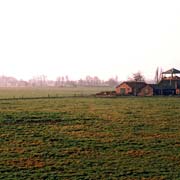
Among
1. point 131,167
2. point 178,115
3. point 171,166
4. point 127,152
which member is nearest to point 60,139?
point 127,152

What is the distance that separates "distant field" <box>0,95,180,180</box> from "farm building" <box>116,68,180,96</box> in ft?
129

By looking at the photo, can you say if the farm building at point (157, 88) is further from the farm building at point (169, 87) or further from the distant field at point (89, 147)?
the distant field at point (89, 147)

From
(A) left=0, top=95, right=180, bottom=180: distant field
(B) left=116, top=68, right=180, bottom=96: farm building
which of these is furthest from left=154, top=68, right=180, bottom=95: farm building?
(A) left=0, top=95, right=180, bottom=180: distant field

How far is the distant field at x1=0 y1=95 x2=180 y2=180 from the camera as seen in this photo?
17.5 m

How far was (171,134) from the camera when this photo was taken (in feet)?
86.4

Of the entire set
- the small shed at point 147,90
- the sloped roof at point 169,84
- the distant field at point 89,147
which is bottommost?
the distant field at point 89,147

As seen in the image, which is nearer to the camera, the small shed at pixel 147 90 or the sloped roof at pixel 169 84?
the small shed at pixel 147 90

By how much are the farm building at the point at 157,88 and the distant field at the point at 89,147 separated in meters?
39.2

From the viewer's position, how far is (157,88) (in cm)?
7419

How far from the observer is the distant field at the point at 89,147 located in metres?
17.5

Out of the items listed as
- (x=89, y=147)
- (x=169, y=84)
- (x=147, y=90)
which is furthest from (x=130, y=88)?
(x=89, y=147)

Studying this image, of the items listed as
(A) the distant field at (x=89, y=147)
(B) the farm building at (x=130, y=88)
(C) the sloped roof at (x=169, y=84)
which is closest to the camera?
(A) the distant field at (x=89, y=147)

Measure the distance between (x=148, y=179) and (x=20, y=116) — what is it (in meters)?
21.2

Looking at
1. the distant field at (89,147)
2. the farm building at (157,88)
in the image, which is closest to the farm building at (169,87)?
the farm building at (157,88)
